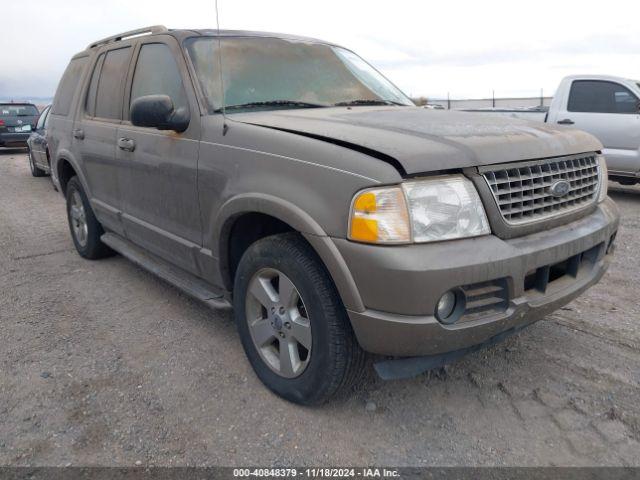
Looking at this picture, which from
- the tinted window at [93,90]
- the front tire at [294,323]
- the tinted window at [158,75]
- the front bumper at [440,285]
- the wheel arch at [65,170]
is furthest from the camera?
the wheel arch at [65,170]

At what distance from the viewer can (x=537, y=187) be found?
97.5 inches

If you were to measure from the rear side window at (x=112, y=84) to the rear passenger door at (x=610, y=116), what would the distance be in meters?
6.54

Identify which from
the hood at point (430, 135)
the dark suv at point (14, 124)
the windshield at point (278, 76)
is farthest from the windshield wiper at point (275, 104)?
the dark suv at point (14, 124)

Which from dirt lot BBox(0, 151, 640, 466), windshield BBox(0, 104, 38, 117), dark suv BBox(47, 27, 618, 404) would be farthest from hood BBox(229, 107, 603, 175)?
windshield BBox(0, 104, 38, 117)

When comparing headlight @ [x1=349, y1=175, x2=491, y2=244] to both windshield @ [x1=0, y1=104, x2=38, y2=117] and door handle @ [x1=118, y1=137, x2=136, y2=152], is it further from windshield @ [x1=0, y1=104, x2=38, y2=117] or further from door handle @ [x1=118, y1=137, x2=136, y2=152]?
windshield @ [x1=0, y1=104, x2=38, y2=117]

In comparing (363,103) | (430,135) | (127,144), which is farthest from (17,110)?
(430,135)

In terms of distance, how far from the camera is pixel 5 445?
246 cm

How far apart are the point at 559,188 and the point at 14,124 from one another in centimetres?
1794

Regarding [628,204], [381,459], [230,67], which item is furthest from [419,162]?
[628,204]

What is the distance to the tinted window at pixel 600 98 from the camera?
7.77 meters

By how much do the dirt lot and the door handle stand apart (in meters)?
1.17

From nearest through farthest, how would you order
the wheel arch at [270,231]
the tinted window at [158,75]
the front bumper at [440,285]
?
1. the front bumper at [440,285]
2. the wheel arch at [270,231]
3. the tinted window at [158,75]

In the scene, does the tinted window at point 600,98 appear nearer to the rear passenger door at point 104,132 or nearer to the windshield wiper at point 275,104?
the windshield wiper at point 275,104

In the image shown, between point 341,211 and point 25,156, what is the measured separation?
710 inches
